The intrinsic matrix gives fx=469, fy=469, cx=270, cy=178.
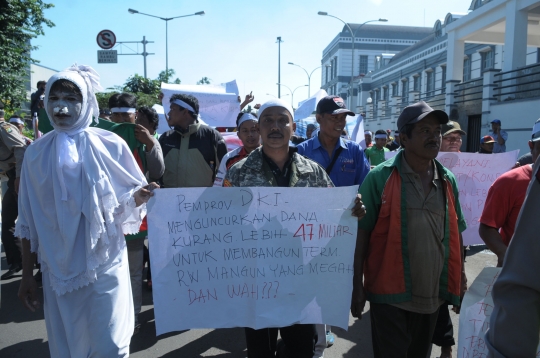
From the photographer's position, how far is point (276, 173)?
288 cm

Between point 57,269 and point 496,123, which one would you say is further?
point 496,123

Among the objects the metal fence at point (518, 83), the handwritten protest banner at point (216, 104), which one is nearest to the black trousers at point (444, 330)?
the handwritten protest banner at point (216, 104)

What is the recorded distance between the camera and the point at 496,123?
1153cm

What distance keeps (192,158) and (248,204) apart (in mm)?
2045

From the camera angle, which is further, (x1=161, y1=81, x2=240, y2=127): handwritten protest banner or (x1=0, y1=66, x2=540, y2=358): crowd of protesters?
(x1=161, y1=81, x2=240, y2=127): handwritten protest banner

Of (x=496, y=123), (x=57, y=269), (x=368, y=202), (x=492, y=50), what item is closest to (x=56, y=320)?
(x=57, y=269)

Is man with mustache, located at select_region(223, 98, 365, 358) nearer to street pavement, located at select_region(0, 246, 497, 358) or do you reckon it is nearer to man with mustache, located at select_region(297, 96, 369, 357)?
man with mustache, located at select_region(297, 96, 369, 357)

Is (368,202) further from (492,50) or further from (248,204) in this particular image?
(492,50)

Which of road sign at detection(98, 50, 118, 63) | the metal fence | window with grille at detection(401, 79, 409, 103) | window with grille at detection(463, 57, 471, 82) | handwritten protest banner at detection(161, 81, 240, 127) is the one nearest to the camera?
Result: handwritten protest banner at detection(161, 81, 240, 127)

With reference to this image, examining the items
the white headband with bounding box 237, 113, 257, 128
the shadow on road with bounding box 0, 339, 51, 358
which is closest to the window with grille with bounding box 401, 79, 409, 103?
the white headband with bounding box 237, 113, 257, 128

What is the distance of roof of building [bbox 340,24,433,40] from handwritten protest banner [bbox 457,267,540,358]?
2384 inches

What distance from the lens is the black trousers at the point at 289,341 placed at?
9.11 ft

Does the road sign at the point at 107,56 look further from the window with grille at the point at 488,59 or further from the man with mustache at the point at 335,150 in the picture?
the man with mustache at the point at 335,150

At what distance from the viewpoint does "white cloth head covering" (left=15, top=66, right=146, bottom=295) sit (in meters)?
2.63
